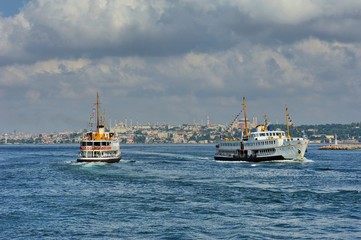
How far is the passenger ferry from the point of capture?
118312 millimetres

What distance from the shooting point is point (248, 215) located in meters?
46.3

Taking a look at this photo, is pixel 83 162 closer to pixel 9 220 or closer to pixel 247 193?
pixel 247 193

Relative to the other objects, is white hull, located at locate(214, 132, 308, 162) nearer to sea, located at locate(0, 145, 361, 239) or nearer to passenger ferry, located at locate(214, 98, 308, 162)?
→ passenger ferry, located at locate(214, 98, 308, 162)

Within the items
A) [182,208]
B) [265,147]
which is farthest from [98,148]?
[182,208]

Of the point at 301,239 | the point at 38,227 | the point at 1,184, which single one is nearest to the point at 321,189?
the point at 301,239

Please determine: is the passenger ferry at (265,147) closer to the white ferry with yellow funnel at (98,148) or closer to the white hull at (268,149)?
the white hull at (268,149)

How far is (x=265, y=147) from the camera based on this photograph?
396 feet

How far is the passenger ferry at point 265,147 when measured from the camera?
118 meters

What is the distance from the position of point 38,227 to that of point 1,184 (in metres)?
36.5

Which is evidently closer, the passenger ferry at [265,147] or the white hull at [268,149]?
the white hull at [268,149]

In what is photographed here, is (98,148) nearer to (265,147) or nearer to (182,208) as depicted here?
(265,147)

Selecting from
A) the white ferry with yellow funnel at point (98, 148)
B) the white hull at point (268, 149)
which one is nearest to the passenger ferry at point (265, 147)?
the white hull at point (268, 149)

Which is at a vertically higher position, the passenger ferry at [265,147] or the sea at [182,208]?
the passenger ferry at [265,147]

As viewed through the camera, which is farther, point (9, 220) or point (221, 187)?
point (221, 187)
